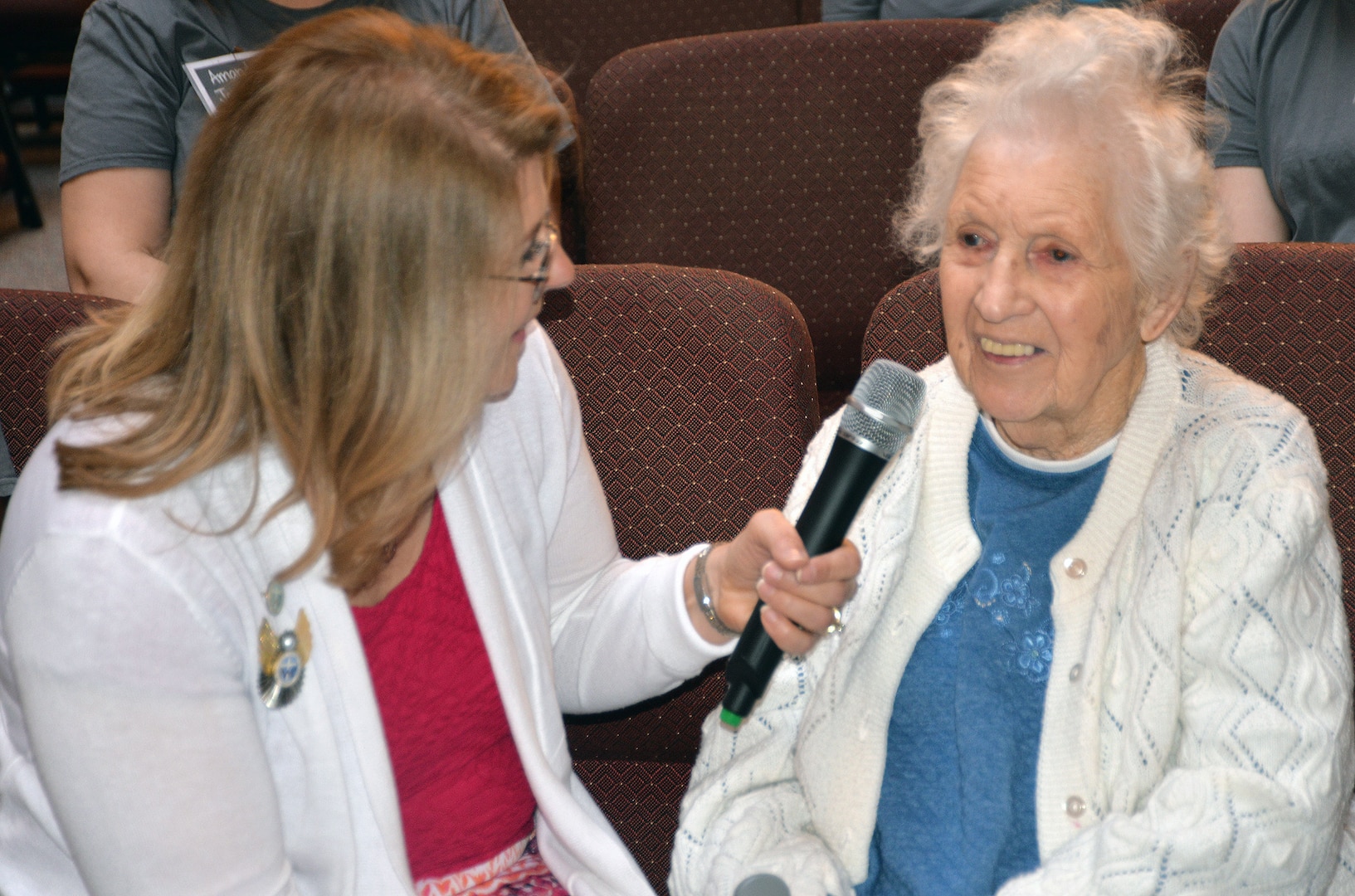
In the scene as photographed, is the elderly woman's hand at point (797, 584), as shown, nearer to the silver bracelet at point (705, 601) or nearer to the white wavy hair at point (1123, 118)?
the silver bracelet at point (705, 601)

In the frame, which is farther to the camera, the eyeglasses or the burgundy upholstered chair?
the burgundy upholstered chair

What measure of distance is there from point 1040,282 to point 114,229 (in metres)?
1.46

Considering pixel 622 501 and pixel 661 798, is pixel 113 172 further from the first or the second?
pixel 661 798

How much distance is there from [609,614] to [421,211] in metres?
0.61

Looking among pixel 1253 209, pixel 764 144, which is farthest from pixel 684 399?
pixel 1253 209

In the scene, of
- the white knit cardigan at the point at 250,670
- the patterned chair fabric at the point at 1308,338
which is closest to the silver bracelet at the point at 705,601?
the white knit cardigan at the point at 250,670

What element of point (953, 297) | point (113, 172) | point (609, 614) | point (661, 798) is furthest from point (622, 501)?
point (113, 172)

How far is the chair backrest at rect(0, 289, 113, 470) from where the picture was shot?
1.60 metres

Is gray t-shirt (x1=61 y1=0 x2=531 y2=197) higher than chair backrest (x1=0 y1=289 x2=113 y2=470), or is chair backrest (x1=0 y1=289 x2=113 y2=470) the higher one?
gray t-shirt (x1=61 y1=0 x2=531 y2=197)

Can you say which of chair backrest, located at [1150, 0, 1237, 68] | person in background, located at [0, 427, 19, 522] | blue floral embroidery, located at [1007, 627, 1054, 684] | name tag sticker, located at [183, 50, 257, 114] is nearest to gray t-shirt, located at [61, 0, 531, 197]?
name tag sticker, located at [183, 50, 257, 114]

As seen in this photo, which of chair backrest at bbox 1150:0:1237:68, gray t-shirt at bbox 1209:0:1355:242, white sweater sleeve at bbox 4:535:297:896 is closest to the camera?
white sweater sleeve at bbox 4:535:297:896

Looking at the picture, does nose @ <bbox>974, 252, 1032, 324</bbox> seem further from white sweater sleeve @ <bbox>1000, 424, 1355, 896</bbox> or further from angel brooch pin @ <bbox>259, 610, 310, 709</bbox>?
angel brooch pin @ <bbox>259, 610, 310, 709</bbox>

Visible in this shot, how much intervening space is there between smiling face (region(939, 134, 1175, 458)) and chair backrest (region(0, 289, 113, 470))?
3.69 ft

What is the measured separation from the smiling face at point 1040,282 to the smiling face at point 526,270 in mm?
465
